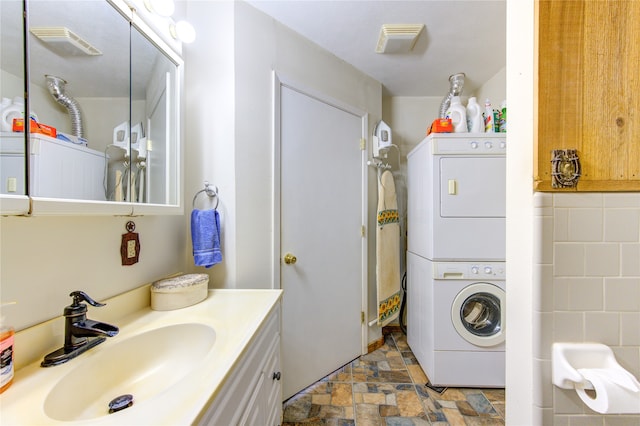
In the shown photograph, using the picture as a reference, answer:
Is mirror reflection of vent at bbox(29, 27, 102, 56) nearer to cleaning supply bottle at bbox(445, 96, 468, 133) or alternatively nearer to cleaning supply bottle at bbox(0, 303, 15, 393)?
cleaning supply bottle at bbox(0, 303, 15, 393)

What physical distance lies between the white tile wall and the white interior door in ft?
4.10

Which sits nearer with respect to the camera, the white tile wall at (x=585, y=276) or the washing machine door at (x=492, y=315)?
the white tile wall at (x=585, y=276)

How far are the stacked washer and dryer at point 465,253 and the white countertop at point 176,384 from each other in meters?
1.28

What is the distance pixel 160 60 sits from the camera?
1.07m

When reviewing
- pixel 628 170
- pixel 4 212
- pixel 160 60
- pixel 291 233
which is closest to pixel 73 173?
pixel 4 212

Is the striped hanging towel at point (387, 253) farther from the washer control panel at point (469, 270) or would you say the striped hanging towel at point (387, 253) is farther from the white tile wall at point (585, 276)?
the white tile wall at point (585, 276)

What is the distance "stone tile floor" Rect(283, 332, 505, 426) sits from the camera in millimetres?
1443

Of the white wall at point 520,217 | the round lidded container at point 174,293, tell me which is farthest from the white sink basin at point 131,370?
the white wall at point 520,217

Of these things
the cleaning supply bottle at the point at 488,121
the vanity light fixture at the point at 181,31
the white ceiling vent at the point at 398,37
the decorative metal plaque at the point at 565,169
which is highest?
the white ceiling vent at the point at 398,37

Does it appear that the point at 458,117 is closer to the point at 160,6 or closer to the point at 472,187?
the point at 472,187

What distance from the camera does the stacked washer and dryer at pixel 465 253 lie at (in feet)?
5.45

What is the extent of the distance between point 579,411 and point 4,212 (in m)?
1.35

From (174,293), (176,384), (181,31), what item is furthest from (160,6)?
(176,384)

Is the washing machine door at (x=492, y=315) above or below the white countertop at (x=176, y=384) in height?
below
